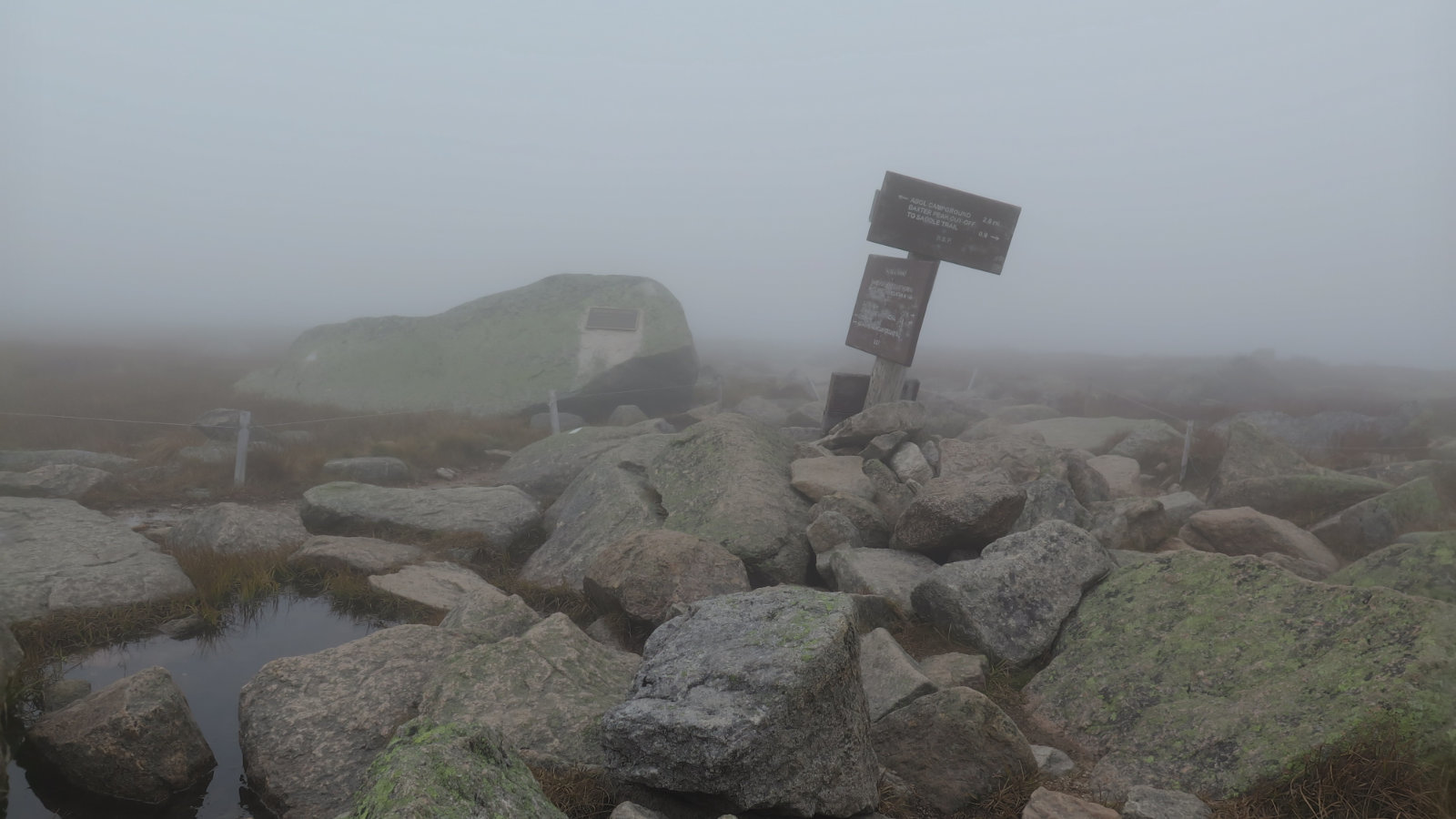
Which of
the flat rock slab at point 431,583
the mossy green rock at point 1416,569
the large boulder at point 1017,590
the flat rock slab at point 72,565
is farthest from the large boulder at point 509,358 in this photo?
the mossy green rock at point 1416,569

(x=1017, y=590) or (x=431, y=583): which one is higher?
(x=1017, y=590)

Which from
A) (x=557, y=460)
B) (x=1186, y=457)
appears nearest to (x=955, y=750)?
(x=557, y=460)

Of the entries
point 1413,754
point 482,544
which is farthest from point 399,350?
point 1413,754

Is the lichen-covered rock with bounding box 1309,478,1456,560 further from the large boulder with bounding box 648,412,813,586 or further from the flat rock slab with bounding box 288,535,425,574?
the flat rock slab with bounding box 288,535,425,574

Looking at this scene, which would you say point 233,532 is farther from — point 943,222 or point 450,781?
point 943,222

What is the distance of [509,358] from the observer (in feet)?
73.7

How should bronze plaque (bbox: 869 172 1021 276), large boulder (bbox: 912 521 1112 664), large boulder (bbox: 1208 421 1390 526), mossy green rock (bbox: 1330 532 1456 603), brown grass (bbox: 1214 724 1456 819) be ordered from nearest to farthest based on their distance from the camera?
brown grass (bbox: 1214 724 1456 819) → mossy green rock (bbox: 1330 532 1456 603) → large boulder (bbox: 912 521 1112 664) → large boulder (bbox: 1208 421 1390 526) → bronze plaque (bbox: 869 172 1021 276)

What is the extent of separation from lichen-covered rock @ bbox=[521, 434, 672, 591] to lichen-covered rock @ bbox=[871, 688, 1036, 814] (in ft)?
14.4

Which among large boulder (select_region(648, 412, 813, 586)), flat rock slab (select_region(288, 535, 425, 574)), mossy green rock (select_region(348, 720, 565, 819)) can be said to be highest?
mossy green rock (select_region(348, 720, 565, 819))

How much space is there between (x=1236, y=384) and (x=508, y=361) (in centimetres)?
2894

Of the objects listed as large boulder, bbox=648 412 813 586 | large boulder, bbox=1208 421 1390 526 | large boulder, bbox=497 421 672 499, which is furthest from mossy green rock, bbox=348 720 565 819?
large boulder, bbox=1208 421 1390 526

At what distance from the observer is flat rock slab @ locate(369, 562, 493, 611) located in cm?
780

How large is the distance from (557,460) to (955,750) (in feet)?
33.1

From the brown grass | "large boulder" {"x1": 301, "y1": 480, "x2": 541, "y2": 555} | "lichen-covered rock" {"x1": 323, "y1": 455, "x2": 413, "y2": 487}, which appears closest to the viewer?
the brown grass
